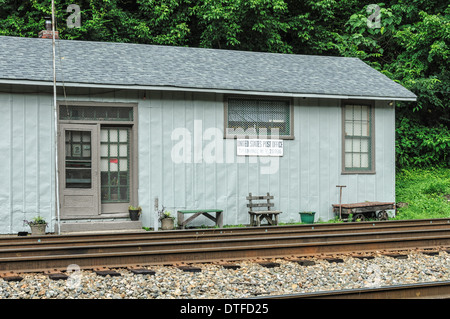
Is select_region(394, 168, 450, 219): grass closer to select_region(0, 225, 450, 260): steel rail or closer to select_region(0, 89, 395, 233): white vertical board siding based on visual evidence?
select_region(0, 89, 395, 233): white vertical board siding

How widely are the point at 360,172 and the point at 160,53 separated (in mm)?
6358

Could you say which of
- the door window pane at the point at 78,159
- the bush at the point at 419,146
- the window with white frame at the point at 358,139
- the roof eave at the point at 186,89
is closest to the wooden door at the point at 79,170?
the door window pane at the point at 78,159

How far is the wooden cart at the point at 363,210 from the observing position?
14.2 metres

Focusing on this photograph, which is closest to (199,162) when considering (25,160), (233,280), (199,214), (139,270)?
(199,214)

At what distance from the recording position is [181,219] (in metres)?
13.1

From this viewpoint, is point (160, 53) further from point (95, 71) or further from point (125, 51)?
point (95, 71)

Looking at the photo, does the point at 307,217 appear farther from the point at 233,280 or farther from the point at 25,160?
the point at 233,280

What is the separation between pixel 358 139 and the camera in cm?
1518

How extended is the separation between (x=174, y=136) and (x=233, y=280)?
6.80 meters

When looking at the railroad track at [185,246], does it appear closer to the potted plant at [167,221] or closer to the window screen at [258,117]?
the potted plant at [167,221]

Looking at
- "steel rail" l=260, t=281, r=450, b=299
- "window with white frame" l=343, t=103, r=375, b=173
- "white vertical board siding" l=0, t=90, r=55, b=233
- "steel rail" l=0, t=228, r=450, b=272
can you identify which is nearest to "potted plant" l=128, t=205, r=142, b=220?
"white vertical board siding" l=0, t=90, r=55, b=233

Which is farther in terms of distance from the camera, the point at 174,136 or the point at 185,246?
the point at 174,136
